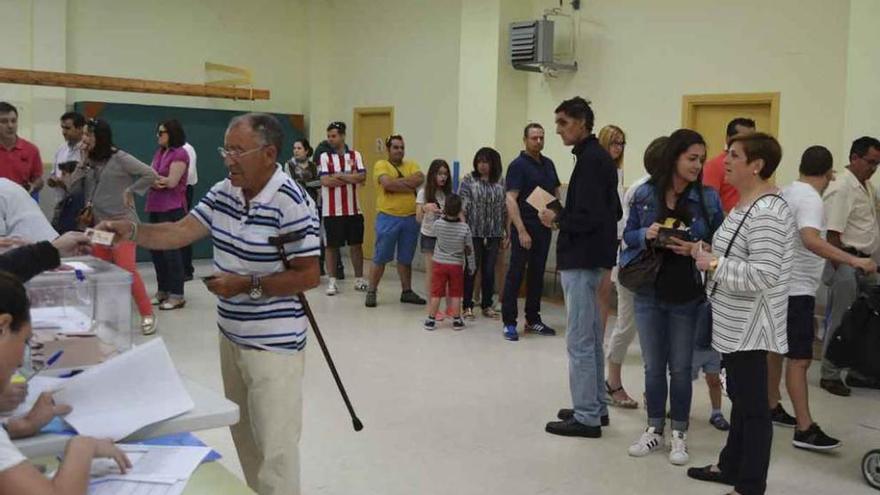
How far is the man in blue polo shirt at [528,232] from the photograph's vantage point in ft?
21.9

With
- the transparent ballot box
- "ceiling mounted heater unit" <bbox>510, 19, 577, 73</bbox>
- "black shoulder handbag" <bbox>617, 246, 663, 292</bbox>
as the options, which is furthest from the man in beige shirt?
the transparent ballot box

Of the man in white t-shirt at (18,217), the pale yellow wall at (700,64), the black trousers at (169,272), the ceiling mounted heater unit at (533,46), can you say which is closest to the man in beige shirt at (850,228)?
the pale yellow wall at (700,64)

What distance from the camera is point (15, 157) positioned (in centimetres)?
649

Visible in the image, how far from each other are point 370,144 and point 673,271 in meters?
7.73

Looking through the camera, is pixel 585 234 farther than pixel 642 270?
Yes

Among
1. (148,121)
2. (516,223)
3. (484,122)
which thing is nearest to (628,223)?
(516,223)

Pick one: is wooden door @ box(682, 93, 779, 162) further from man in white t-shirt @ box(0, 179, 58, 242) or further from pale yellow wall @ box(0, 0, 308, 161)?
pale yellow wall @ box(0, 0, 308, 161)

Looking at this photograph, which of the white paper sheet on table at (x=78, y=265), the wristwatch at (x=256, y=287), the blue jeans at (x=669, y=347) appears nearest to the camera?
the wristwatch at (x=256, y=287)

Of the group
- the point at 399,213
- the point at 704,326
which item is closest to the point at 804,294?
the point at 704,326

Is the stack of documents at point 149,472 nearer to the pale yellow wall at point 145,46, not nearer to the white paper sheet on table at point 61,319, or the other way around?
the white paper sheet on table at point 61,319

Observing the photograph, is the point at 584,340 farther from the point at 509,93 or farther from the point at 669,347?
the point at 509,93

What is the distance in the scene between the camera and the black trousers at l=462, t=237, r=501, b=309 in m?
7.50

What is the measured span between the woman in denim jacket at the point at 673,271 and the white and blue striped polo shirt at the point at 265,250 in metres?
1.76

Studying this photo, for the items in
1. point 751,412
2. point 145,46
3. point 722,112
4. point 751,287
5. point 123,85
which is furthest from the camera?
point 145,46
